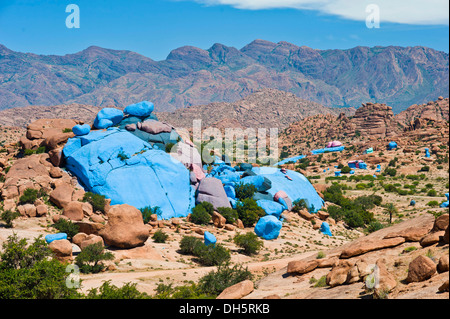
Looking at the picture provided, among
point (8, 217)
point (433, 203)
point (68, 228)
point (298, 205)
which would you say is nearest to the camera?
point (68, 228)

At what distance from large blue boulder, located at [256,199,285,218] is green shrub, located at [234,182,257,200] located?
52.5 inches

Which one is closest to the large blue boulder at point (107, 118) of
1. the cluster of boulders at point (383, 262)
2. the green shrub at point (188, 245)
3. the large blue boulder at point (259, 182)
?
the large blue boulder at point (259, 182)

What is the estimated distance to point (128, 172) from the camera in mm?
40344

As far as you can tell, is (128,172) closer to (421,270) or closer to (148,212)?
(148,212)

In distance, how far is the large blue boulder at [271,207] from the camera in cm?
4391

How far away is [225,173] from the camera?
49.8m

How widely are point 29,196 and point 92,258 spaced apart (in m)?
12.2

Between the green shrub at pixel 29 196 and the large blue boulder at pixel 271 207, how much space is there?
2210cm

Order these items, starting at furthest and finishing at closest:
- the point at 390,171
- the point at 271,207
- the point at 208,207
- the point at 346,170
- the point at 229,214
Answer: the point at 346,170
the point at 390,171
the point at 271,207
the point at 208,207
the point at 229,214

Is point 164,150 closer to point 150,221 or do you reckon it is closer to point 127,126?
point 127,126

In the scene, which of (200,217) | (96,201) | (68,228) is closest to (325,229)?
(200,217)

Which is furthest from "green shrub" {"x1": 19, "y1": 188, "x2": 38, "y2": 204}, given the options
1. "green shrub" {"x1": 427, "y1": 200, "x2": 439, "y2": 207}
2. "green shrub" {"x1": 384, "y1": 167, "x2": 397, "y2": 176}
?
"green shrub" {"x1": 384, "y1": 167, "x2": 397, "y2": 176}

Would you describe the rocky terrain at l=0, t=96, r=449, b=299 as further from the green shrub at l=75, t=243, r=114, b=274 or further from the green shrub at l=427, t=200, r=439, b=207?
the green shrub at l=75, t=243, r=114, b=274

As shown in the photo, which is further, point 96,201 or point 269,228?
point 269,228
